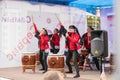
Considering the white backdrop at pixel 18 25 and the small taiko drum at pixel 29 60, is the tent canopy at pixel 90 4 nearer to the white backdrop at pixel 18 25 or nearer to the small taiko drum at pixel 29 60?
the white backdrop at pixel 18 25

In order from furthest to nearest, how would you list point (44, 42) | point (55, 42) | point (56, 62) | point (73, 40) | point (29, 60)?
point (55, 42), point (29, 60), point (44, 42), point (56, 62), point (73, 40)

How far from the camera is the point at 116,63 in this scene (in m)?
1.39

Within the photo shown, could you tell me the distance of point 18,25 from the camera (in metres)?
14.7

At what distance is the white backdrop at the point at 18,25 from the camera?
47.4 ft

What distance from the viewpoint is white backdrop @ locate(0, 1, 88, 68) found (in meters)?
14.4

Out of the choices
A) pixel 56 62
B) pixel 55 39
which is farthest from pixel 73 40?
pixel 55 39

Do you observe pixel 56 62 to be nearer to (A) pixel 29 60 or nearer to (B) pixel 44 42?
(B) pixel 44 42

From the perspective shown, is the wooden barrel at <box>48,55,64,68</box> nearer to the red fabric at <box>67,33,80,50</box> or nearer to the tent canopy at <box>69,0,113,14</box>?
the red fabric at <box>67,33,80,50</box>

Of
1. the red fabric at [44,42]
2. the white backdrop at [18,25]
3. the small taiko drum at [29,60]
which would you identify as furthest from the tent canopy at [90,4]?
the small taiko drum at [29,60]

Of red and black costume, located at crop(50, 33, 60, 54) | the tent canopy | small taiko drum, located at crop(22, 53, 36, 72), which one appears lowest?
small taiko drum, located at crop(22, 53, 36, 72)

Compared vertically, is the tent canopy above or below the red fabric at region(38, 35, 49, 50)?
above

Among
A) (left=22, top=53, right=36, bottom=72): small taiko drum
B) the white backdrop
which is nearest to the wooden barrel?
(left=22, top=53, right=36, bottom=72): small taiko drum

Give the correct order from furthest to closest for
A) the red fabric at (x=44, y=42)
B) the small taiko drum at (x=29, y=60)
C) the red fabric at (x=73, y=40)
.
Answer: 1. the small taiko drum at (x=29, y=60)
2. the red fabric at (x=44, y=42)
3. the red fabric at (x=73, y=40)

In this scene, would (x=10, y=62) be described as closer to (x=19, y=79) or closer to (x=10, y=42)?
(x=10, y=42)
